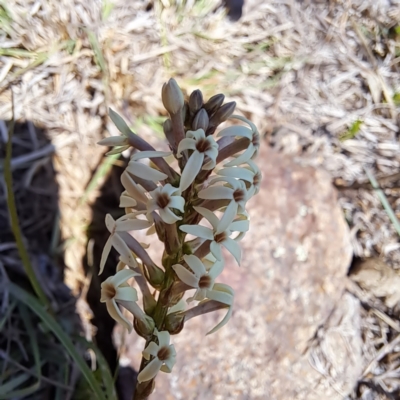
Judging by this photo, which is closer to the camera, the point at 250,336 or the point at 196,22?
the point at 250,336

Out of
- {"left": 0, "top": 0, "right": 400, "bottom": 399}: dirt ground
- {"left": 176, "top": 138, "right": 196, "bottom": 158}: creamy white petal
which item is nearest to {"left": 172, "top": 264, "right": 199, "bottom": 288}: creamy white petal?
{"left": 176, "top": 138, "right": 196, "bottom": 158}: creamy white petal

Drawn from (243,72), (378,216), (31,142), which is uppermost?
(243,72)

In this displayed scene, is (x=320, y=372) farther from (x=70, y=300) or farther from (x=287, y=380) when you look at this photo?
(x=70, y=300)

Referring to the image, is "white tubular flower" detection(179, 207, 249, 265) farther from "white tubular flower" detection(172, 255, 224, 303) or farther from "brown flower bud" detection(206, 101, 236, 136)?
"brown flower bud" detection(206, 101, 236, 136)

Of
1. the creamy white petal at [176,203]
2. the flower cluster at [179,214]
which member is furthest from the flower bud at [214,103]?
the creamy white petal at [176,203]

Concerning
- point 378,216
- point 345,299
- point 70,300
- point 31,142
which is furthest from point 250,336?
point 31,142

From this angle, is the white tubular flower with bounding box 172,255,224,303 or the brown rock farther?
the brown rock
